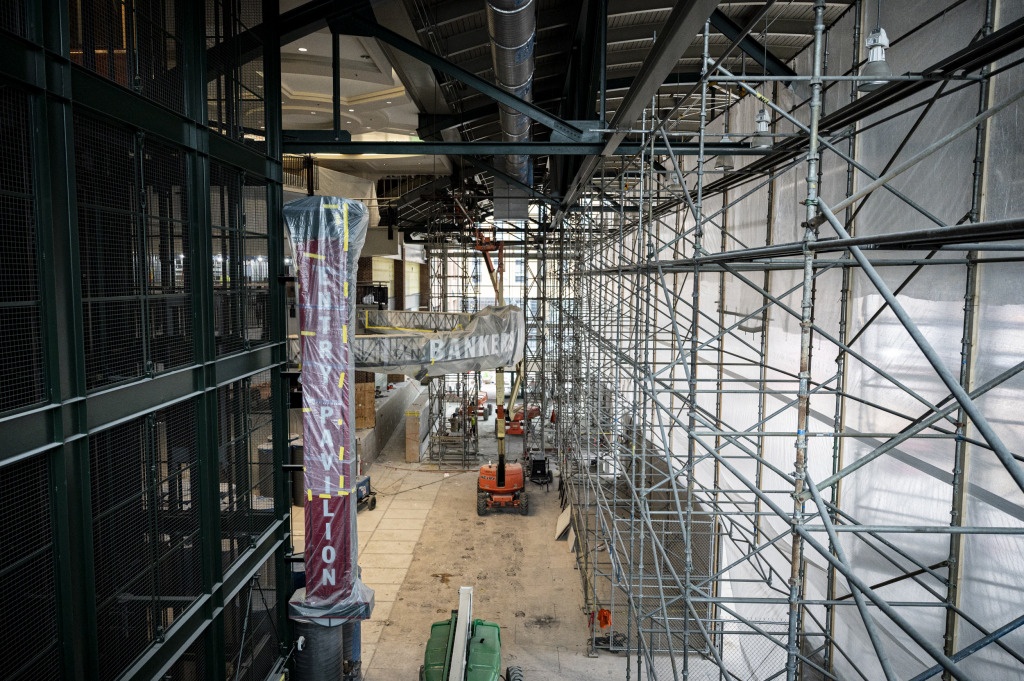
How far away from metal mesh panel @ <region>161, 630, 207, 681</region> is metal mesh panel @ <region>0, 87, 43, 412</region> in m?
3.37

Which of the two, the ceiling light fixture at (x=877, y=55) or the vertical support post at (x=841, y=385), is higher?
the ceiling light fixture at (x=877, y=55)

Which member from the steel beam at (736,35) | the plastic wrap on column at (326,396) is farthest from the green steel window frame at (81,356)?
the steel beam at (736,35)

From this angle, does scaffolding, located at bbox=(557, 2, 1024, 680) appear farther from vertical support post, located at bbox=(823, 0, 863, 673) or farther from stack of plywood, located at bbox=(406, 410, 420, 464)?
stack of plywood, located at bbox=(406, 410, 420, 464)

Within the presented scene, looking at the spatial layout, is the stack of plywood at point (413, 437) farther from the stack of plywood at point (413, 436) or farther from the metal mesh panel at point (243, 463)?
the metal mesh panel at point (243, 463)

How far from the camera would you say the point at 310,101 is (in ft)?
45.7

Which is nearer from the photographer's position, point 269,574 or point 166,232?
point 166,232

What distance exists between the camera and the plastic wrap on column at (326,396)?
24.0ft

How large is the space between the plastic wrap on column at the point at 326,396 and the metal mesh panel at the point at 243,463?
84cm

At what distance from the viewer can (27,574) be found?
163 inches

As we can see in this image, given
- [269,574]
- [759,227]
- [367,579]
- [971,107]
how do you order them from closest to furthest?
[971,107] → [269,574] → [759,227] → [367,579]

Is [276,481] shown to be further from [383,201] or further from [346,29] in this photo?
[383,201]

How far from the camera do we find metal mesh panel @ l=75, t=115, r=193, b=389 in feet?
16.2

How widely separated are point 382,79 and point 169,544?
8.92 metres

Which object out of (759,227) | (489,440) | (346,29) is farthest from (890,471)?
(489,440)
